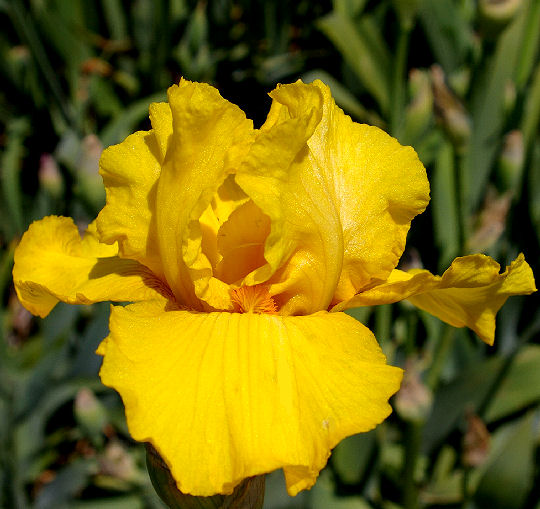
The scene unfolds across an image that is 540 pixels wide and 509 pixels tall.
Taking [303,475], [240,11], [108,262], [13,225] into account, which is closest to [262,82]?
[240,11]

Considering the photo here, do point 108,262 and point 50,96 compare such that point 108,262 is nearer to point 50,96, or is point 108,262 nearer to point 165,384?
point 165,384

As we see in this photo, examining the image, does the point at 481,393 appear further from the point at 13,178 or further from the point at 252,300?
the point at 13,178

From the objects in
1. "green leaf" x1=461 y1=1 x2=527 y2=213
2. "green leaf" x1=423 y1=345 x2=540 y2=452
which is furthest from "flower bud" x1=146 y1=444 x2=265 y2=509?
"green leaf" x1=461 y1=1 x2=527 y2=213

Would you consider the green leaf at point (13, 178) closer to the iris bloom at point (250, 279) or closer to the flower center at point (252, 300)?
the iris bloom at point (250, 279)

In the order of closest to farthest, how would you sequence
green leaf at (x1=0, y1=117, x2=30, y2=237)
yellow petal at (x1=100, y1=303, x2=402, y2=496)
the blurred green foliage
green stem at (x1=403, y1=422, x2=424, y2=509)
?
yellow petal at (x1=100, y1=303, x2=402, y2=496) < green stem at (x1=403, y1=422, x2=424, y2=509) < the blurred green foliage < green leaf at (x1=0, y1=117, x2=30, y2=237)

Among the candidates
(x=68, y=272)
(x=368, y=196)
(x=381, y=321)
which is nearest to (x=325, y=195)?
(x=368, y=196)

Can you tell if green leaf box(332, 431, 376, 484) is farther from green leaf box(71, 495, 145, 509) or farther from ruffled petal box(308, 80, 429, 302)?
ruffled petal box(308, 80, 429, 302)
